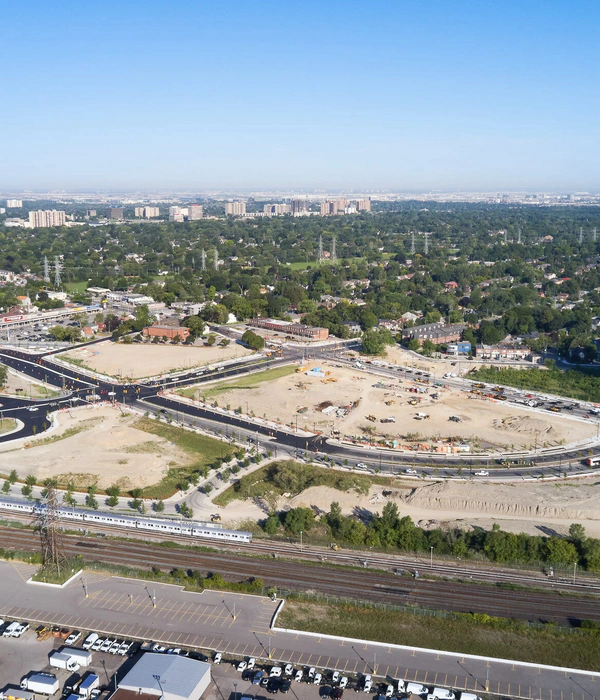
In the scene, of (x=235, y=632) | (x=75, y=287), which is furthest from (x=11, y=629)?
(x=75, y=287)

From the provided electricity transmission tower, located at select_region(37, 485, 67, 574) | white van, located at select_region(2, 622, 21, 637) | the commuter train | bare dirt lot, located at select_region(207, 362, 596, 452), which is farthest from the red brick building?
white van, located at select_region(2, 622, 21, 637)

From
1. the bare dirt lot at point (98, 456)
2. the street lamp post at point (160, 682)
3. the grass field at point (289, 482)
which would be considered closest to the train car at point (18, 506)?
the bare dirt lot at point (98, 456)

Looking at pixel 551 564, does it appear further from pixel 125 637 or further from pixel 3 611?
pixel 3 611

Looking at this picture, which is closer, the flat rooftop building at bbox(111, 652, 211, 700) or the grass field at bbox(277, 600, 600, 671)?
the flat rooftop building at bbox(111, 652, 211, 700)

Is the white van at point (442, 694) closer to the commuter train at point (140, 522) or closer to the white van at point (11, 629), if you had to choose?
the commuter train at point (140, 522)

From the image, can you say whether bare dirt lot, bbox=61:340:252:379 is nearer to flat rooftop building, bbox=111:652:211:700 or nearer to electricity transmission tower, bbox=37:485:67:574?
electricity transmission tower, bbox=37:485:67:574

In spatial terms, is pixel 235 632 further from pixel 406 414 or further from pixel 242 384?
pixel 242 384
